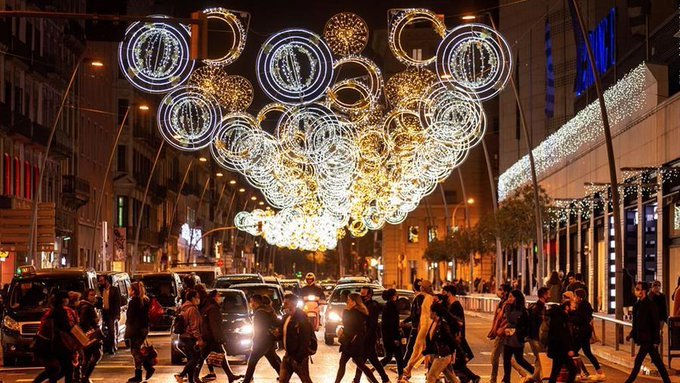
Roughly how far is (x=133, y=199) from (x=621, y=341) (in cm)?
6356

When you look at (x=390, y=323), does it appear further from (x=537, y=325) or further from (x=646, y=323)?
(x=646, y=323)

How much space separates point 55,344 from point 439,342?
5.75 metres

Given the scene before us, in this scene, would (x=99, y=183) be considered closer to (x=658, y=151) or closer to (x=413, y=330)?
(x=658, y=151)

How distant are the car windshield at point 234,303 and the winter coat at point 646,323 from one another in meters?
10.6

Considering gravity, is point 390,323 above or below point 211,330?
above

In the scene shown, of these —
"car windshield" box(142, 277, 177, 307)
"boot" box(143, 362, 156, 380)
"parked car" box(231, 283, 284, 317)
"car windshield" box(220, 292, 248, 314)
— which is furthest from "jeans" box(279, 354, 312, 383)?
"car windshield" box(142, 277, 177, 307)

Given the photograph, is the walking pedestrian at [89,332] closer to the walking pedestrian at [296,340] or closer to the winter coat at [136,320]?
the winter coat at [136,320]

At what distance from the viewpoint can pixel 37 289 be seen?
102 feet

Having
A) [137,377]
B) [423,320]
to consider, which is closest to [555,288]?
[423,320]

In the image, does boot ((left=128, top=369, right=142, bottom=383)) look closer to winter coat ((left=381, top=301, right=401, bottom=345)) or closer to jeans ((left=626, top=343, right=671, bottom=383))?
winter coat ((left=381, top=301, right=401, bottom=345))

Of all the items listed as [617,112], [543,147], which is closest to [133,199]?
[543,147]

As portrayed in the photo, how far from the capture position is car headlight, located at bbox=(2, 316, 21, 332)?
30.1 meters

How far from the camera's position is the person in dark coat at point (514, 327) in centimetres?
2230

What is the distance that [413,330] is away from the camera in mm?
24625
